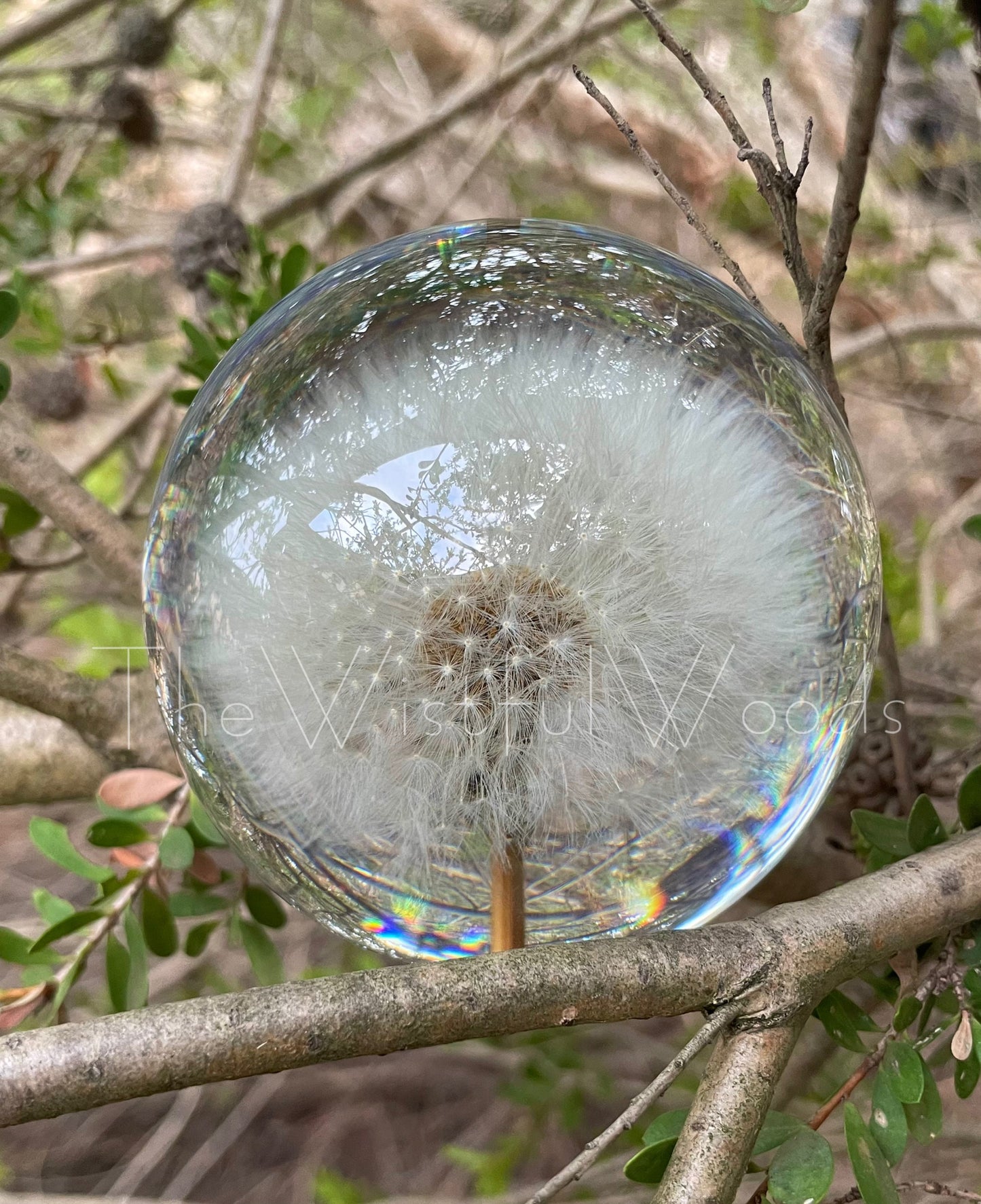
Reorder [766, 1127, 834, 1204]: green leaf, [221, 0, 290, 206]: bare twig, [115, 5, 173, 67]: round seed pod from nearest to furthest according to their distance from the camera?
1. [766, 1127, 834, 1204]: green leaf
2. [221, 0, 290, 206]: bare twig
3. [115, 5, 173, 67]: round seed pod

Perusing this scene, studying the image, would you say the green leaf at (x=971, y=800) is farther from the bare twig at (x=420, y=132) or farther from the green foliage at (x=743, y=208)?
the green foliage at (x=743, y=208)

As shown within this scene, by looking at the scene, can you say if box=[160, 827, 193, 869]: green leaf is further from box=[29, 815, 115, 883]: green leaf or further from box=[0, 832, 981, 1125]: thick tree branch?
box=[0, 832, 981, 1125]: thick tree branch

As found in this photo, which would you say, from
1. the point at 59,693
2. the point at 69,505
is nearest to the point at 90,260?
the point at 69,505

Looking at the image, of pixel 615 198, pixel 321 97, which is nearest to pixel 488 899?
pixel 321 97

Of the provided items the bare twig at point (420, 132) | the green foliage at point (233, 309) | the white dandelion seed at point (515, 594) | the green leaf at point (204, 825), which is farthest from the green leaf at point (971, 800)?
the bare twig at point (420, 132)

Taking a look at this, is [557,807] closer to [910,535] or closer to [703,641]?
[703,641]

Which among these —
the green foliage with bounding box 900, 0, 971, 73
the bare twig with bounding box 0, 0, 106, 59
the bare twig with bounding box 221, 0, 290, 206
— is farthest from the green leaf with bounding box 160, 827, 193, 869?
the green foliage with bounding box 900, 0, 971, 73

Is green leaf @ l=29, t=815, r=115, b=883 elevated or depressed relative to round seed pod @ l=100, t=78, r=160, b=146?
depressed
